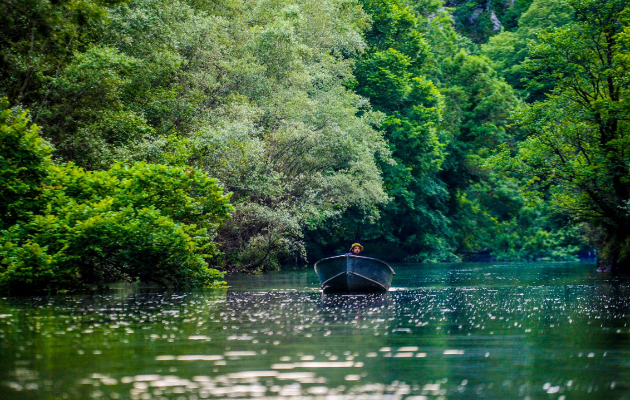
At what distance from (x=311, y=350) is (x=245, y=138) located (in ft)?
83.5

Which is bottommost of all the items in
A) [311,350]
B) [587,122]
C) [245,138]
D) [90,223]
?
[311,350]

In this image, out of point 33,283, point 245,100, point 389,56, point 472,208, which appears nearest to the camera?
point 33,283

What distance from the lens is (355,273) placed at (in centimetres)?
2647

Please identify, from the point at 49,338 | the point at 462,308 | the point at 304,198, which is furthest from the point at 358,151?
the point at 49,338

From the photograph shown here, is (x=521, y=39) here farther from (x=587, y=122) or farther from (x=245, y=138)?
(x=245, y=138)

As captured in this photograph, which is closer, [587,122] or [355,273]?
[355,273]

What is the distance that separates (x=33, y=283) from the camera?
23188mm

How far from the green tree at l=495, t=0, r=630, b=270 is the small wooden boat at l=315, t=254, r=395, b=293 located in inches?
651

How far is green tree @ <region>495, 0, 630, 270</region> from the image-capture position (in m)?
39.3

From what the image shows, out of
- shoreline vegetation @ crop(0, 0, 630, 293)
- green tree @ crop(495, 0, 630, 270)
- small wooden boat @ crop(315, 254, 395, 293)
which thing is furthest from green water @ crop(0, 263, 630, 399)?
green tree @ crop(495, 0, 630, 270)

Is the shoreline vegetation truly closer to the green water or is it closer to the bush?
the bush

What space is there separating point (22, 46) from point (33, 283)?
11.6m

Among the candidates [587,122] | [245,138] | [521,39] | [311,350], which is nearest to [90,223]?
[311,350]

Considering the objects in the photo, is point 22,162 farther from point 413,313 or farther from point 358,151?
point 358,151
